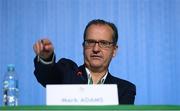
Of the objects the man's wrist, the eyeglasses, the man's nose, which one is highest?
the eyeglasses

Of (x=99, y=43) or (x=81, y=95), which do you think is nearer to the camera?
(x=81, y=95)

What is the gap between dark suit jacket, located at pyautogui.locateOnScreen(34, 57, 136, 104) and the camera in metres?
1.74

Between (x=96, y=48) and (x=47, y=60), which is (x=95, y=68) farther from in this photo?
(x=47, y=60)

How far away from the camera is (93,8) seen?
11.0 ft

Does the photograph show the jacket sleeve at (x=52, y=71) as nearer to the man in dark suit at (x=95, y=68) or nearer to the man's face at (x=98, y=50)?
the man in dark suit at (x=95, y=68)

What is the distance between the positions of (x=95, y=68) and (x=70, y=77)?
0.13 m

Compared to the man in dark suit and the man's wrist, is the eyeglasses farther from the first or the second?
the man's wrist

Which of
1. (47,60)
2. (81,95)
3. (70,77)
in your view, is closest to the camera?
(81,95)

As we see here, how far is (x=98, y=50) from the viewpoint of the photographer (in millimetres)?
1884

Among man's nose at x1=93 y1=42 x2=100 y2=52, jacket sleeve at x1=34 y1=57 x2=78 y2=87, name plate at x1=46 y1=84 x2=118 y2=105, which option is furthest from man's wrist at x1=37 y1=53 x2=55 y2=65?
man's nose at x1=93 y1=42 x2=100 y2=52

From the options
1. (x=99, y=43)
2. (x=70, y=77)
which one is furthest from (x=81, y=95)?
(x=99, y=43)

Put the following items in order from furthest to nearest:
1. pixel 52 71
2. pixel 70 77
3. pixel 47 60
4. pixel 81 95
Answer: pixel 70 77
pixel 52 71
pixel 47 60
pixel 81 95

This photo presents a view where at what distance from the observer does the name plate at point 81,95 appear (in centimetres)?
139

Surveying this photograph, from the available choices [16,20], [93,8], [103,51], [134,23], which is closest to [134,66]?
[134,23]
